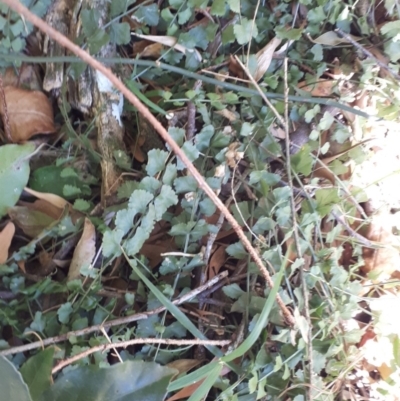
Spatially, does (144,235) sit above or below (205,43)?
below

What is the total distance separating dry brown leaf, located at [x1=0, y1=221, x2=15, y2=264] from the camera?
85 cm

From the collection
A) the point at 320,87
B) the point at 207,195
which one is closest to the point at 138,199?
the point at 207,195

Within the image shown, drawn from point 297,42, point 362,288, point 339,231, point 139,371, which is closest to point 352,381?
point 362,288

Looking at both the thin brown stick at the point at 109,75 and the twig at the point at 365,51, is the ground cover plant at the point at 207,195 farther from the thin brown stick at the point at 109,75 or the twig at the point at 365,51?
the thin brown stick at the point at 109,75

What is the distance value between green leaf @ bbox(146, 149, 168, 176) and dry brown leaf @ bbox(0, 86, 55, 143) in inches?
11.6

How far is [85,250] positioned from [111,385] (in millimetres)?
278

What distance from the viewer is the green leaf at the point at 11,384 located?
0.54m

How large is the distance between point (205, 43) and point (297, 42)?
0.19m

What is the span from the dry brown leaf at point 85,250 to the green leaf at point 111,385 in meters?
0.23

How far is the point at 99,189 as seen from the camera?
0.92m

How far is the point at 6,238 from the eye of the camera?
87 centimetres

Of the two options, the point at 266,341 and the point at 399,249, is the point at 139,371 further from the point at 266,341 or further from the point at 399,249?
the point at 399,249

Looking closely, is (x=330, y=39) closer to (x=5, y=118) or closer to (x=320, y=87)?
(x=320, y=87)

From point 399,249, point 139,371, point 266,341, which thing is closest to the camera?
point 139,371
